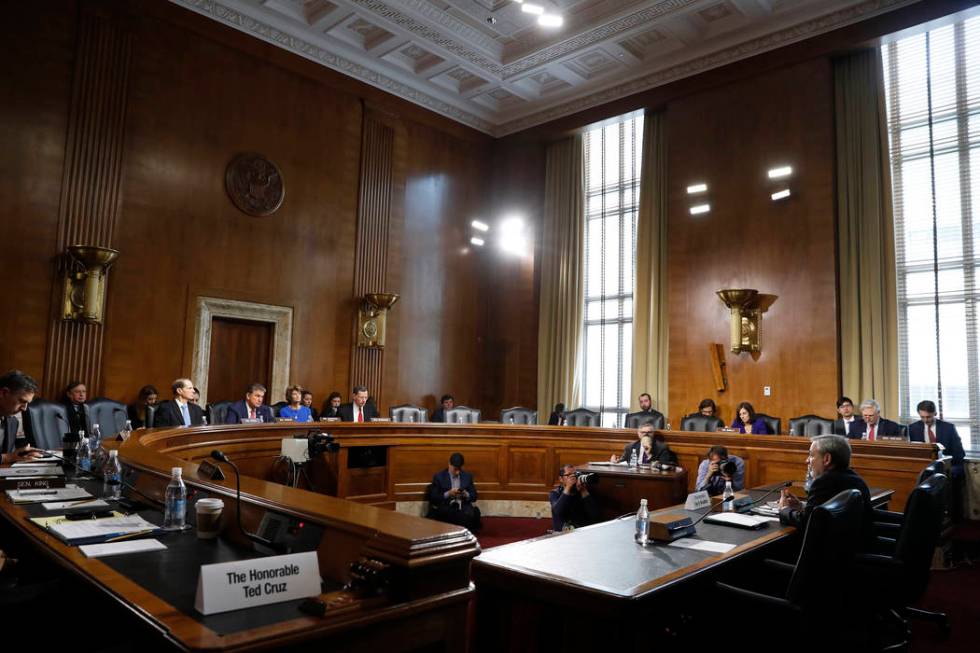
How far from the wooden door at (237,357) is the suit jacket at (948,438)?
7.40 m

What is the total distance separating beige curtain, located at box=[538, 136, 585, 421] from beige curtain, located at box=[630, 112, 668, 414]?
1118mm

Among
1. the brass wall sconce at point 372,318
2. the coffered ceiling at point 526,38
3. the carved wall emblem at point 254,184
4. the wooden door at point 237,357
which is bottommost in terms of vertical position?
the wooden door at point 237,357

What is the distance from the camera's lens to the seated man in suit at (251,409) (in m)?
7.11

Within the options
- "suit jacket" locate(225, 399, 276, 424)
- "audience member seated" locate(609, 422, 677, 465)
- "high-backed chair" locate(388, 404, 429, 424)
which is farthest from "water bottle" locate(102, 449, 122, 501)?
"high-backed chair" locate(388, 404, 429, 424)

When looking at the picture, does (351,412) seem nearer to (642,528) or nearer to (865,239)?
Result: (642,528)

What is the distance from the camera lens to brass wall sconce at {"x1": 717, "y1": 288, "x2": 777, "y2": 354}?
8562 mm

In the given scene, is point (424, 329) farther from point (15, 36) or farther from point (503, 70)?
point (15, 36)

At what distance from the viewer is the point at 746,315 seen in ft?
28.3

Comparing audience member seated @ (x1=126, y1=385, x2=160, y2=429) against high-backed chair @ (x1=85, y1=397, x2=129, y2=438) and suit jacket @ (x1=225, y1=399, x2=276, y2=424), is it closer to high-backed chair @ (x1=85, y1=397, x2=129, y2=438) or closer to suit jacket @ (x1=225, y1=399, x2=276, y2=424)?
high-backed chair @ (x1=85, y1=397, x2=129, y2=438)

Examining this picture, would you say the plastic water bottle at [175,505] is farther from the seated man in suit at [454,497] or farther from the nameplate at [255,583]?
the seated man in suit at [454,497]

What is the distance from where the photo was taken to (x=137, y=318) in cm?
756

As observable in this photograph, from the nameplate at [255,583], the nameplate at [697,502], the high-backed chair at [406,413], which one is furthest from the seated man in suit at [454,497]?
the nameplate at [255,583]

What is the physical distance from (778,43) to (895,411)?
4819mm

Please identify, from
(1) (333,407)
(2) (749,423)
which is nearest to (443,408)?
(1) (333,407)
